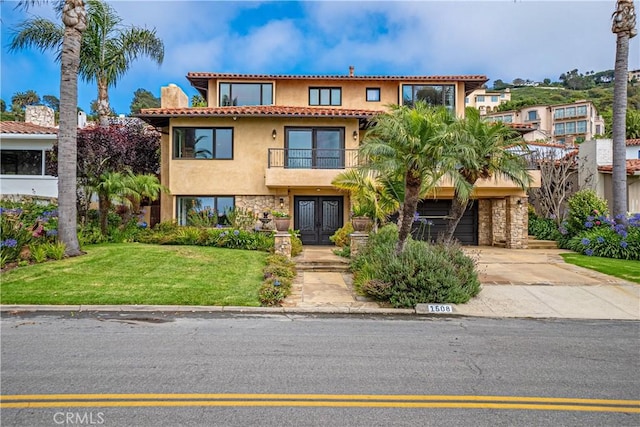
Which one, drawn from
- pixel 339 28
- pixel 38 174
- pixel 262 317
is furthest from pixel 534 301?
pixel 38 174

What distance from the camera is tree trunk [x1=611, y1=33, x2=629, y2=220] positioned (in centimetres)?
1719

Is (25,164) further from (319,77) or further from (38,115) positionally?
(319,77)

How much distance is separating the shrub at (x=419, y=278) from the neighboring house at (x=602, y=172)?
14.4m

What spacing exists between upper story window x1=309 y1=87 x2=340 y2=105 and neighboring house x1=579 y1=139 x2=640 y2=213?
12.8 m

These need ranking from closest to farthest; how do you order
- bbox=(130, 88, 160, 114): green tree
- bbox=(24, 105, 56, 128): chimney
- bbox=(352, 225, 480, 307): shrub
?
1. bbox=(352, 225, 480, 307): shrub
2. bbox=(24, 105, 56, 128): chimney
3. bbox=(130, 88, 160, 114): green tree

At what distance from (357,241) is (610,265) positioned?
26.9 feet

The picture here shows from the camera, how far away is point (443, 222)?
21.5 m

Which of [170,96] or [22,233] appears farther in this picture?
[170,96]

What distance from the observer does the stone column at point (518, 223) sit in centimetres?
1978

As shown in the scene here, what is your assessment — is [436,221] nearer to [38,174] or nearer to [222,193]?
[222,193]

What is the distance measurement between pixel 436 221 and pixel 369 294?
1224cm

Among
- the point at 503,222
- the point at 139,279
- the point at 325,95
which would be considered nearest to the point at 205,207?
the point at 139,279
